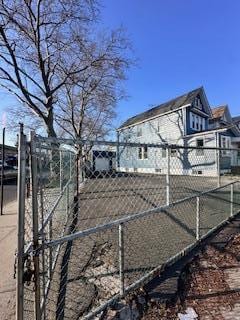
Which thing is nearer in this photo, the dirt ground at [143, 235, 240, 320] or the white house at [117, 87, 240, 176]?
the dirt ground at [143, 235, 240, 320]

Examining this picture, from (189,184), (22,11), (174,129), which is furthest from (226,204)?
(174,129)

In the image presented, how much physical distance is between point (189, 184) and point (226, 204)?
11.8ft

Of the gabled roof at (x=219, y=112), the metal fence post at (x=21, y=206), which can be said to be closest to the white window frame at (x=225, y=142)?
the gabled roof at (x=219, y=112)

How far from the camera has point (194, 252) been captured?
5055 mm

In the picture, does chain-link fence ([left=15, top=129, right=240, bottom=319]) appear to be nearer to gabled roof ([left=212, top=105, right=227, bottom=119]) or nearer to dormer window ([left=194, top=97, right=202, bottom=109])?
dormer window ([left=194, top=97, right=202, bottom=109])

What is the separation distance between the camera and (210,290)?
3.76 m

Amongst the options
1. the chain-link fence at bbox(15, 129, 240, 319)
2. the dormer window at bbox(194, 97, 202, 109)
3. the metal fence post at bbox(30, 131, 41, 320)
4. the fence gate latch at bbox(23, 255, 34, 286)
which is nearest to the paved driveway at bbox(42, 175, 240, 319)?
the chain-link fence at bbox(15, 129, 240, 319)

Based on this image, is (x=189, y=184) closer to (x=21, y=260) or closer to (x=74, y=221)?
(x=74, y=221)

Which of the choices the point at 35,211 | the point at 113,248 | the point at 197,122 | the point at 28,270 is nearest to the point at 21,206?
the point at 35,211

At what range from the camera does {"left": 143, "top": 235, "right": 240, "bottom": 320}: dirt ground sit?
128 inches

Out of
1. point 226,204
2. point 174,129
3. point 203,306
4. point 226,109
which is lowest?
point 203,306

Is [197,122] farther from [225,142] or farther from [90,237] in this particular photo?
[90,237]

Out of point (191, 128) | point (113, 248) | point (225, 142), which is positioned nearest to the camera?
point (113, 248)

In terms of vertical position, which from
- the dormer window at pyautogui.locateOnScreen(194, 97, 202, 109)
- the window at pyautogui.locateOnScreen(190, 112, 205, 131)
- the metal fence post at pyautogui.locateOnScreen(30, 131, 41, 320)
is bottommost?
the metal fence post at pyautogui.locateOnScreen(30, 131, 41, 320)
